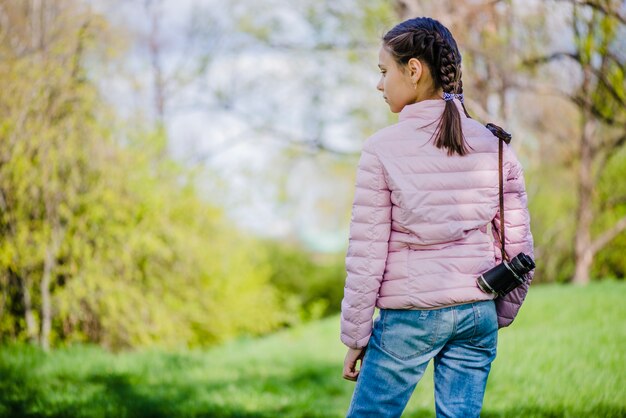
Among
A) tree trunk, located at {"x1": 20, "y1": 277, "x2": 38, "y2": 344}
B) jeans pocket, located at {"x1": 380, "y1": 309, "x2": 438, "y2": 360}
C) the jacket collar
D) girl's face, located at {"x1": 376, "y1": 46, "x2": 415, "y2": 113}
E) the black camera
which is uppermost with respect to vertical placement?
girl's face, located at {"x1": 376, "y1": 46, "x2": 415, "y2": 113}

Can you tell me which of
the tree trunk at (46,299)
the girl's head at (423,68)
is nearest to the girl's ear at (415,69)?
the girl's head at (423,68)

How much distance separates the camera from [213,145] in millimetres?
14531

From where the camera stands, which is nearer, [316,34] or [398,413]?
[398,413]

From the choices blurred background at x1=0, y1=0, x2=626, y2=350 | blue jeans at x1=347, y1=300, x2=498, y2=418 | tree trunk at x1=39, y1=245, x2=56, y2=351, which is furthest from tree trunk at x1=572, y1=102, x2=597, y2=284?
blue jeans at x1=347, y1=300, x2=498, y2=418

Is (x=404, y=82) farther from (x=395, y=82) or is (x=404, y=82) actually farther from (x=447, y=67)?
(x=447, y=67)

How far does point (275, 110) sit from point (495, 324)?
12607mm

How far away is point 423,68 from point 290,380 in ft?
11.1

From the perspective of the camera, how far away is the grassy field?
3.44 metres

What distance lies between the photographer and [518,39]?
7.93 metres

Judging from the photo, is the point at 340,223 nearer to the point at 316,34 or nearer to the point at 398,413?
the point at 316,34

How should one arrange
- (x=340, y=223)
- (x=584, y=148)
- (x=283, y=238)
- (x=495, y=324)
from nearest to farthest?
(x=495, y=324) < (x=584, y=148) < (x=283, y=238) < (x=340, y=223)

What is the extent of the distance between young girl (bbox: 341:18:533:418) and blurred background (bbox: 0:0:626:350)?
6.99 feet

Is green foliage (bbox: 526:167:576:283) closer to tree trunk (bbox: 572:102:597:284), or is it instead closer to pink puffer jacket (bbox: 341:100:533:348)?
tree trunk (bbox: 572:102:597:284)

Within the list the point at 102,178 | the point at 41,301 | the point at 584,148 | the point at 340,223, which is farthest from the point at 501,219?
the point at 340,223
